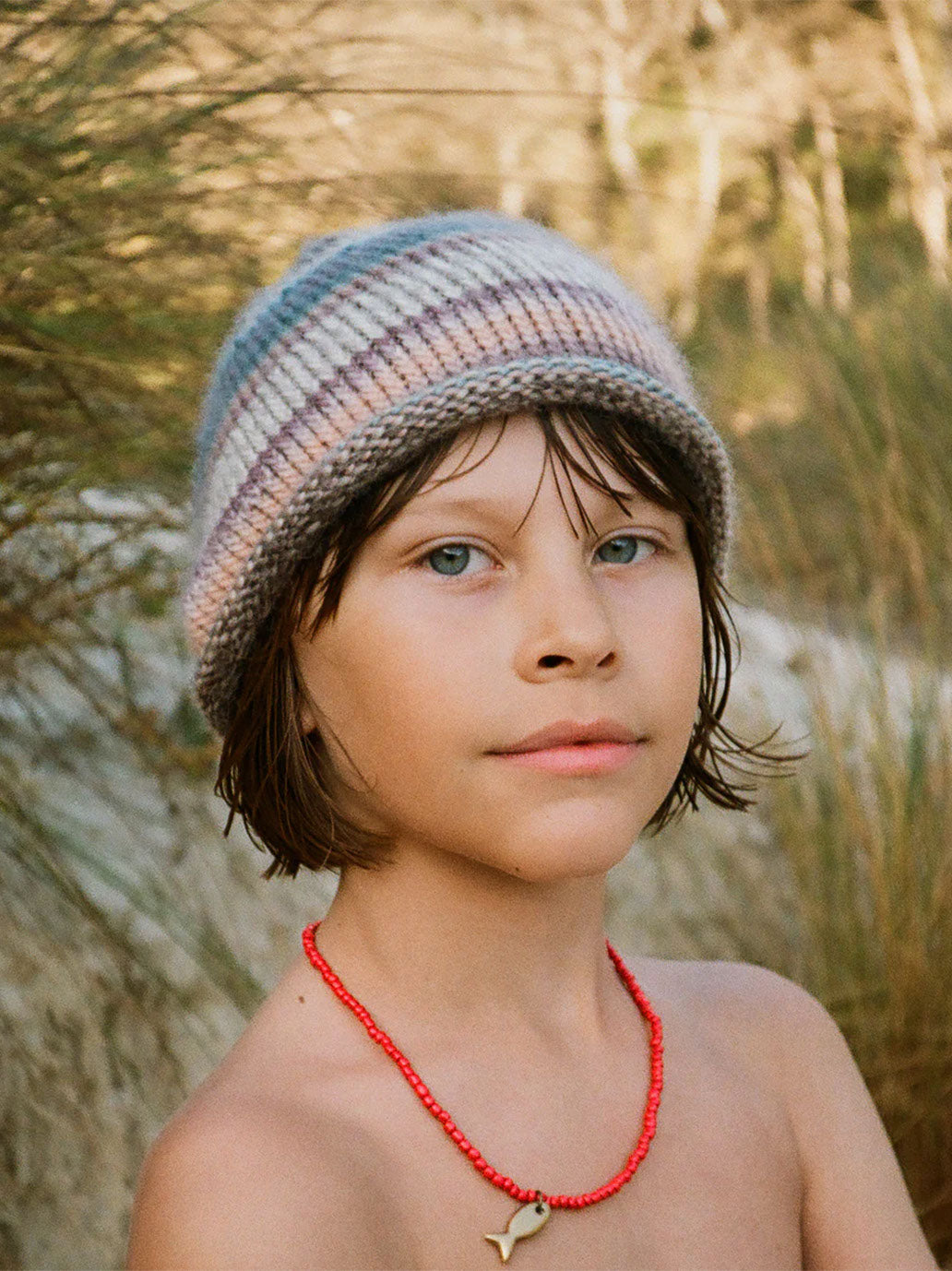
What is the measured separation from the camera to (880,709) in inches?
134

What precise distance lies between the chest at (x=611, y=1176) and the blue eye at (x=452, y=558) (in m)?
0.55

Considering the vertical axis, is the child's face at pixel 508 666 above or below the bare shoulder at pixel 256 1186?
above

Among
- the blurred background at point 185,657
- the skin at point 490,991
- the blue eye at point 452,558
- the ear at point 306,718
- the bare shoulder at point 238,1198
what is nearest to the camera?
the bare shoulder at point 238,1198

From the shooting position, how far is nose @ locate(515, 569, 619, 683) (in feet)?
5.04

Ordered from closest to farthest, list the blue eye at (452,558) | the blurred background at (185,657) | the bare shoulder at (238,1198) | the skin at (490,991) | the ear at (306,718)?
the bare shoulder at (238,1198) < the skin at (490,991) < the blue eye at (452,558) < the ear at (306,718) < the blurred background at (185,657)

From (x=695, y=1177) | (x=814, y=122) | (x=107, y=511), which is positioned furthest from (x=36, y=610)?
(x=814, y=122)

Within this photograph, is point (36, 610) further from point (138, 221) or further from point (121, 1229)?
point (121, 1229)

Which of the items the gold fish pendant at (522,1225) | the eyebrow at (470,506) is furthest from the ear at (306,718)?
the gold fish pendant at (522,1225)

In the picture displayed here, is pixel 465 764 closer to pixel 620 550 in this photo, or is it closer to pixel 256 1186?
pixel 620 550

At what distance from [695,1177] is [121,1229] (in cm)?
116

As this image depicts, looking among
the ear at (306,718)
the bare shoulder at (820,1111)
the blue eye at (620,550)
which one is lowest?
the bare shoulder at (820,1111)

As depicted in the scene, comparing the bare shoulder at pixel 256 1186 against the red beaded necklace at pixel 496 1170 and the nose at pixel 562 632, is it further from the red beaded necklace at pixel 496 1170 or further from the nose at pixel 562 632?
the nose at pixel 562 632

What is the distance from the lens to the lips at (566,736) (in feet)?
5.09

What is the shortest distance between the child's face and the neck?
8 centimetres
